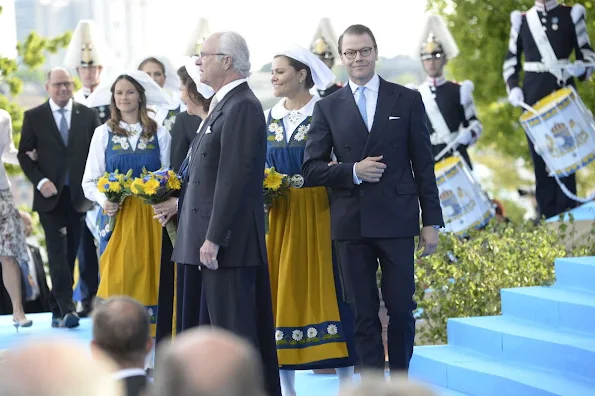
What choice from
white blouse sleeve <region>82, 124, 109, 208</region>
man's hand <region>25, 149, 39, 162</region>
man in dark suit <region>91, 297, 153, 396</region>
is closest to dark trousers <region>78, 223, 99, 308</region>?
man's hand <region>25, 149, 39, 162</region>

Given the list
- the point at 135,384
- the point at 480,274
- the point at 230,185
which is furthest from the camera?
the point at 480,274

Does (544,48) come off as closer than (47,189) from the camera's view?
No

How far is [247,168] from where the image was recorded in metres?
5.29

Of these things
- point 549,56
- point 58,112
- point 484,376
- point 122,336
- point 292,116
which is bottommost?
point 484,376

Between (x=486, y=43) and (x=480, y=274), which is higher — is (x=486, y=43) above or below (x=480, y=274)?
above

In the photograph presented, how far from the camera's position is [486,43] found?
14.3m

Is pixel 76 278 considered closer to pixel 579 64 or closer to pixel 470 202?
pixel 470 202

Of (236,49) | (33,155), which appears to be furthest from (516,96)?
(236,49)

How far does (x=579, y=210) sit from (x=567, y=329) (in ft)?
10.6

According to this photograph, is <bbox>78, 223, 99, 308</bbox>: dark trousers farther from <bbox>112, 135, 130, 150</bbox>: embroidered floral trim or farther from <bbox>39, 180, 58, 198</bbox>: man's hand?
<bbox>112, 135, 130, 150</bbox>: embroidered floral trim

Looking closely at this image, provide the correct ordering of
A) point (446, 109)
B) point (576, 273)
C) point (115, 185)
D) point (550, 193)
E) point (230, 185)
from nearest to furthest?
point (230, 185), point (115, 185), point (576, 273), point (550, 193), point (446, 109)

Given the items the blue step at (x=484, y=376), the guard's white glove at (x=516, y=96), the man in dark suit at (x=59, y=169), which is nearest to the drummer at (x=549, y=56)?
the guard's white glove at (x=516, y=96)

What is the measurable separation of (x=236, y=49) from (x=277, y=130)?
44.7 inches

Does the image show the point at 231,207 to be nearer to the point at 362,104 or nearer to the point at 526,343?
the point at 362,104
